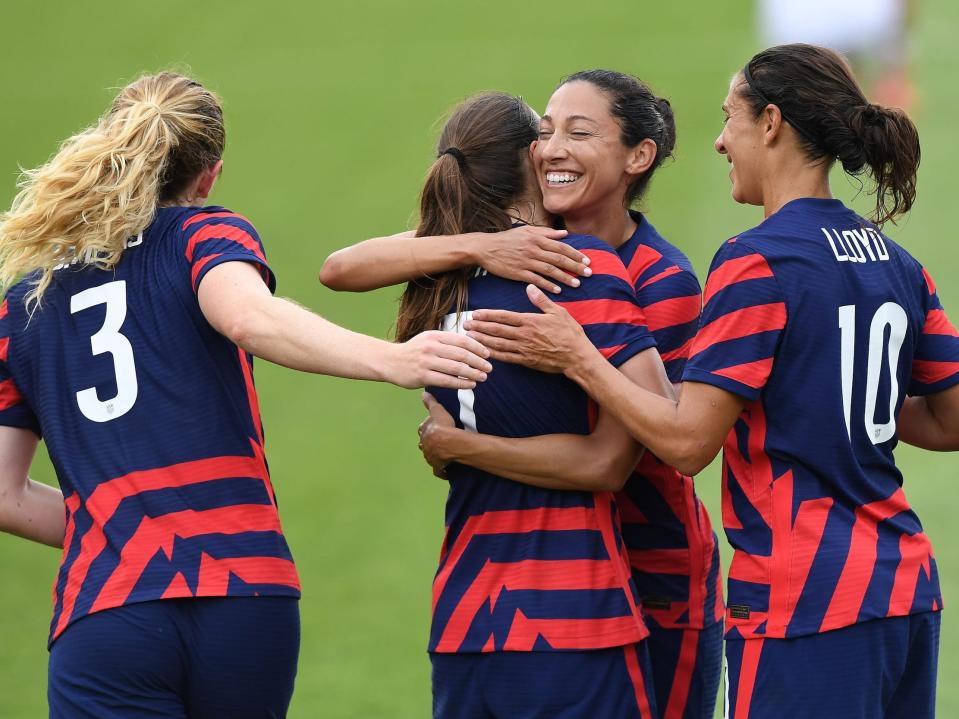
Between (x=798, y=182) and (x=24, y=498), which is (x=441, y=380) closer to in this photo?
(x=798, y=182)

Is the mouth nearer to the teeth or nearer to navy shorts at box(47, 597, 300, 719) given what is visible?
the teeth

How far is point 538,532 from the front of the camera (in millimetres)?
2928


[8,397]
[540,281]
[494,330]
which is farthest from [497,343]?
[8,397]

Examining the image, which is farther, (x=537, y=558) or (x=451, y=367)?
(x=537, y=558)

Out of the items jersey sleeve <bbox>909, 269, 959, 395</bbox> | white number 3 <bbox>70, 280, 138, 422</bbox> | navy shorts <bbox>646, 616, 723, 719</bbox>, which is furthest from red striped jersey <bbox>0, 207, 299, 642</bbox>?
jersey sleeve <bbox>909, 269, 959, 395</bbox>

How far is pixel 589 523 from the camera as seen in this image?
294 cm

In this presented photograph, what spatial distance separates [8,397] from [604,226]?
145cm

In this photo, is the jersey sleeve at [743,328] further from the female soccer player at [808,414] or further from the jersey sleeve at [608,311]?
the jersey sleeve at [608,311]

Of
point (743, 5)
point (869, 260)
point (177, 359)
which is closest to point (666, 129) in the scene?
point (869, 260)

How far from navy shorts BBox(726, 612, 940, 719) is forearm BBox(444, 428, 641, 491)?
16.5 inches

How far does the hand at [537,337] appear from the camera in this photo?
286 cm

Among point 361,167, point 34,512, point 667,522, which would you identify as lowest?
point 34,512

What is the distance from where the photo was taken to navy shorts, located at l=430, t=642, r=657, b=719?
284cm

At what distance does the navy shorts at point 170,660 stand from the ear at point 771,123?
139 cm
